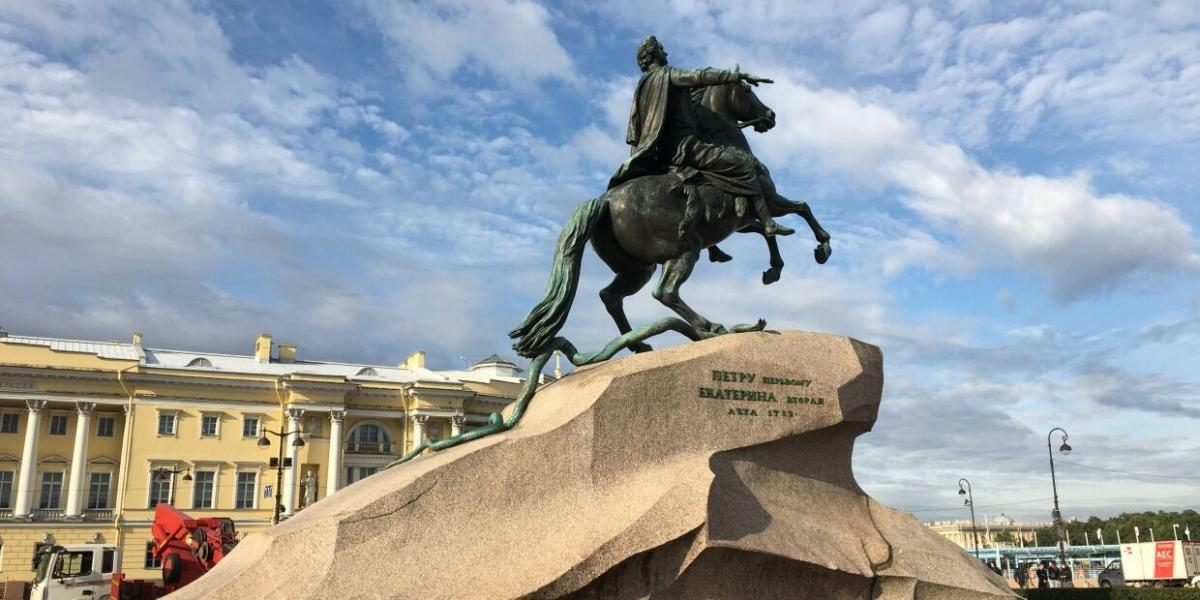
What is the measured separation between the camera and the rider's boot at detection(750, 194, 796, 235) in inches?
423

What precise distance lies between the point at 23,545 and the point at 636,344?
176 ft

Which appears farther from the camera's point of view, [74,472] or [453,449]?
[74,472]

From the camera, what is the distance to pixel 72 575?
26.7 metres

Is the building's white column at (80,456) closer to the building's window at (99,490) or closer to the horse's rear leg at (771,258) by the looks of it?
the building's window at (99,490)

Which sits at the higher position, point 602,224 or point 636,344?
point 602,224

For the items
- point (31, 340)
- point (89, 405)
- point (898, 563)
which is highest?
point (31, 340)

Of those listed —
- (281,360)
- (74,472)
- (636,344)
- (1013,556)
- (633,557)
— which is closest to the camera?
(633,557)

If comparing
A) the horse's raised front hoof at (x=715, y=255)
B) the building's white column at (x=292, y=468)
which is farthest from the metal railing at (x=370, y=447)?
the horse's raised front hoof at (x=715, y=255)

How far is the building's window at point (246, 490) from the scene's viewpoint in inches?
2285

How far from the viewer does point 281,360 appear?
66500mm

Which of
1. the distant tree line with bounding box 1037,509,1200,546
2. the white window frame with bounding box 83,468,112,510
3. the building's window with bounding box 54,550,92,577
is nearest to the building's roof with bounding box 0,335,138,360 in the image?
the white window frame with bounding box 83,468,112,510

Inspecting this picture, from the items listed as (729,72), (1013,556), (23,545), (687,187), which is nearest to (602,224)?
(687,187)

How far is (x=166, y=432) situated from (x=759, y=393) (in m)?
55.4

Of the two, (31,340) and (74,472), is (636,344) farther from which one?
(31,340)
